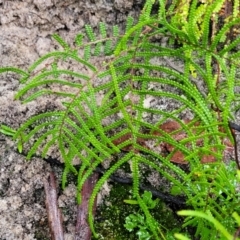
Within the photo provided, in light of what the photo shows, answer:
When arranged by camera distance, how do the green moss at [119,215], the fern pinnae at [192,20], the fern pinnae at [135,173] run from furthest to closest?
1. the green moss at [119,215]
2. the fern pinnae at [135,173]
3. the fern pinnae at [192,20]

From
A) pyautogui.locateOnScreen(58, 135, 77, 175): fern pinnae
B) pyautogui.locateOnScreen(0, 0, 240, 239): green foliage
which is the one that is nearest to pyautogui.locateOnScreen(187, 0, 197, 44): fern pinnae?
pyautogui.locateOnScreen(0, 0, 240, 239): green foliage

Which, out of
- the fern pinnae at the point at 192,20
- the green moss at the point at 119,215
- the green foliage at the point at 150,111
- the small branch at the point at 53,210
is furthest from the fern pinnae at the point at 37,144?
the fern pinnae at the point at 192,20

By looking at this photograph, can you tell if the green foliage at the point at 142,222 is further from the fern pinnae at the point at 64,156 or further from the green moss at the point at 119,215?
the fern pinnae at the point at 64,156

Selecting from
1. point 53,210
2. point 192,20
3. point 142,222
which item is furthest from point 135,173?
point 192,20

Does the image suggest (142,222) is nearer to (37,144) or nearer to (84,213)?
(84,213)

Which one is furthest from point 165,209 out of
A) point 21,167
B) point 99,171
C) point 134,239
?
point 21,167

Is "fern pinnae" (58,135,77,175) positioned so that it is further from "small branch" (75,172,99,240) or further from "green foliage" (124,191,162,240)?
"green foliage" (124,191,162,240)

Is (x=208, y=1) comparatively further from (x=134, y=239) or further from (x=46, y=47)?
(x=134, y=239)
